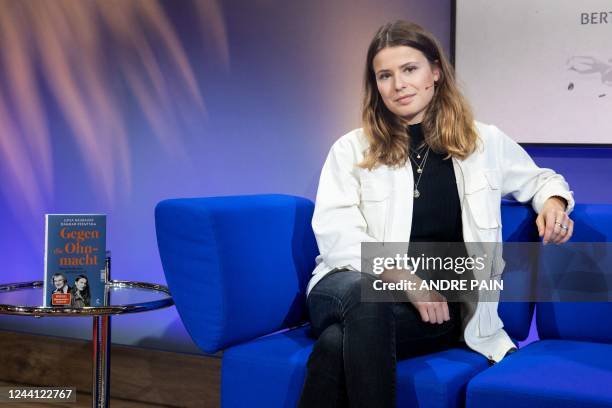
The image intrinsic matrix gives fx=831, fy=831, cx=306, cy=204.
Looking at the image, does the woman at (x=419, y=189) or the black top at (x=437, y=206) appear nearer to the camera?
the woman at (x=419, y=189)

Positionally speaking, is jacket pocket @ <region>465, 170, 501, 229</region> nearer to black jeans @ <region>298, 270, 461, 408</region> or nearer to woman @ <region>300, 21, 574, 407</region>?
woman @ <region>300, 21, 574, 407</region>

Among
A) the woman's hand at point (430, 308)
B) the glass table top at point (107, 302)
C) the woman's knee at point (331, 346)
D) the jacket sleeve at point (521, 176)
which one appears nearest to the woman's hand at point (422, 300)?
the woman's hand at point (430, 308)

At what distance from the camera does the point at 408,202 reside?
2.24 m

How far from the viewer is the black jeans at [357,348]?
1.82 meters

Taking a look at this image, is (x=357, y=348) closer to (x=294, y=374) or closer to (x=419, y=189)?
(x=294, y=374)

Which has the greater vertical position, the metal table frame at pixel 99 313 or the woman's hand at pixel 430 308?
the woman's hand at pixel 430 308

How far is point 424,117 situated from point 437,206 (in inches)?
10.7

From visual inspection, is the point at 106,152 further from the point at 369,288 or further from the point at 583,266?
the point at 583,266

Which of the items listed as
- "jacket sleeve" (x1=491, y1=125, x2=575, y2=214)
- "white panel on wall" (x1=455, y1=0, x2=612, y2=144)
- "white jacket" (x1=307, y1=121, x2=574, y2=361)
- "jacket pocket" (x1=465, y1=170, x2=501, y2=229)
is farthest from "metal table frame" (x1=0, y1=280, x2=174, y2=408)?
"white panel on wall" (x1=455, y1=0, x2=612, y2=144)

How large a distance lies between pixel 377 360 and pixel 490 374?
283 mm

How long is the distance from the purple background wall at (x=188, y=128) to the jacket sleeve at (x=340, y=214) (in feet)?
2.05

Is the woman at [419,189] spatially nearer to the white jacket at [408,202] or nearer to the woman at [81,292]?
the white jacket at [408,202]

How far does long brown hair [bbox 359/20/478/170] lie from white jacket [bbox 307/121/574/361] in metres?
0.04

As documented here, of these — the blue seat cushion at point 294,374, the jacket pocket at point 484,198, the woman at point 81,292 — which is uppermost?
the jacket pocket at point 484,198
